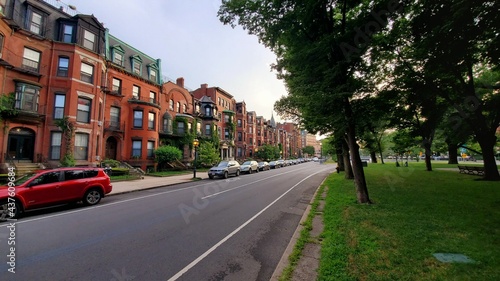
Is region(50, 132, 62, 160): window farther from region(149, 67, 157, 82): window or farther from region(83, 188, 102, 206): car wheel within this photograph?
region(149, 67, 157, 82): window

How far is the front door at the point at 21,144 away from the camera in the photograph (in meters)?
15.9

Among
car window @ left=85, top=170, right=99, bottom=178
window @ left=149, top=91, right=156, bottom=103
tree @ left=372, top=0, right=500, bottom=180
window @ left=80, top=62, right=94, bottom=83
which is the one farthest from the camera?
window @ left=149, top=91, right=156, bottom=103

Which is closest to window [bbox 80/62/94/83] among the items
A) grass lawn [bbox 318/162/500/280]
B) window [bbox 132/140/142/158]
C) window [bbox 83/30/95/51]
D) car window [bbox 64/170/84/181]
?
window [bbox 83/30/95/51]

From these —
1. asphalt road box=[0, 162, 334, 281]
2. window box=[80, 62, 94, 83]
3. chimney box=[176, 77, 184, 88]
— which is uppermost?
chimney box=[176, 77, 184, 88]

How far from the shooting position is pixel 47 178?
833 cm

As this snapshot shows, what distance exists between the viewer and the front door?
15.9 meters

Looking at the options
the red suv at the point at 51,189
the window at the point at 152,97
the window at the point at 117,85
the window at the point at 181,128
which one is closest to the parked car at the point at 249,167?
the window at the point at 181,128

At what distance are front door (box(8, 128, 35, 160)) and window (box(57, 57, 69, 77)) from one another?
5.40 m

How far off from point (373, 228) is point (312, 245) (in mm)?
1908

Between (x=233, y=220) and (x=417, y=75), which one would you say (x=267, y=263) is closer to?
(x=233, y=220)

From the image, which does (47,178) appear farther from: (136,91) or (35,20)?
(136,91)

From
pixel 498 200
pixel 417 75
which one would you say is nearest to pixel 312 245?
pixel 498 200

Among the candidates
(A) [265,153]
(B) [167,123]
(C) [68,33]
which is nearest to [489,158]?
(B) [167,123]

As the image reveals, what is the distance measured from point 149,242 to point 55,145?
61.2 ft
